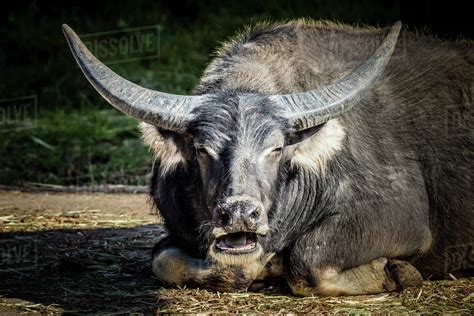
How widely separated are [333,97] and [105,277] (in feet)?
6.30

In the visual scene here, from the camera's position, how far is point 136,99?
20.6 feet

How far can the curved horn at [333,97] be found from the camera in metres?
6.27

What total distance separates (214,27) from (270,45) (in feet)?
24.8

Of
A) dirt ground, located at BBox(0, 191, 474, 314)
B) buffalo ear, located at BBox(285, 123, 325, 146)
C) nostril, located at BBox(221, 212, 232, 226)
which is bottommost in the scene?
dirt ground, located at BBox(0, 191, 474, 314)

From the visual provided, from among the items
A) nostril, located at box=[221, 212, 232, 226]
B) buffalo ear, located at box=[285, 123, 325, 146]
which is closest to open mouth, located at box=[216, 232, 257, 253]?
nostril, located at box=[221, 212, 232, 226]

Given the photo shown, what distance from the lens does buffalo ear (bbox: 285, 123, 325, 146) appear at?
249 inches

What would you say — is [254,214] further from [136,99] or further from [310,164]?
[136,99]

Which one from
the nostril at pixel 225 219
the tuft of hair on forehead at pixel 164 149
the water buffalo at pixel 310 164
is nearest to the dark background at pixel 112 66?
A: the tuft of hair on forehead at pixel 164 149

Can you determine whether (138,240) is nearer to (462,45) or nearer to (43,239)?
(43,239)

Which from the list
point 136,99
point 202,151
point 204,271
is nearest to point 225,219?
point 202,151

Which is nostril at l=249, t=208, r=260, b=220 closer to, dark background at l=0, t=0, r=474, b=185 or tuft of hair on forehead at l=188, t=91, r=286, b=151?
tuft of hair on forehead at l=188, t=91, r=286, b=151

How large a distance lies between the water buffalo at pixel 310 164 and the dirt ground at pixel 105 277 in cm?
15

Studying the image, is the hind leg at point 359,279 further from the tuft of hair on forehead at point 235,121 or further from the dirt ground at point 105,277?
the tuft of hair on forehead at point 235,121

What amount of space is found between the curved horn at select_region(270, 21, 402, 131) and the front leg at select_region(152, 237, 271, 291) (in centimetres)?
88
